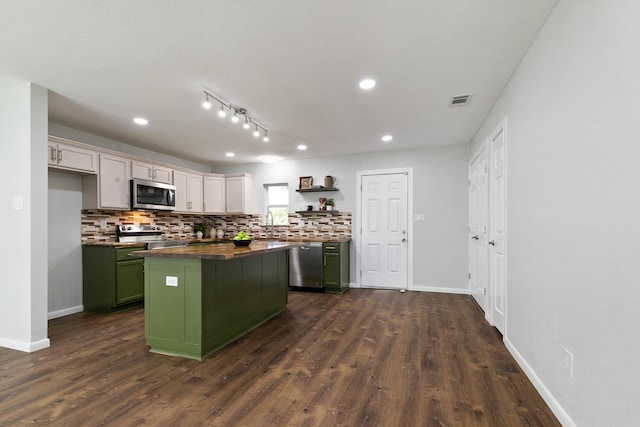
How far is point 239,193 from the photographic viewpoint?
6328 millimetres

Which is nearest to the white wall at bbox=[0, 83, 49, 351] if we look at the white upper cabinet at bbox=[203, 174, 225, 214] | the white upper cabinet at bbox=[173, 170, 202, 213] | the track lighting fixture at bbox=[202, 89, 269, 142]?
the track lighting fixture at bbox=[202, 89, 269, 142]

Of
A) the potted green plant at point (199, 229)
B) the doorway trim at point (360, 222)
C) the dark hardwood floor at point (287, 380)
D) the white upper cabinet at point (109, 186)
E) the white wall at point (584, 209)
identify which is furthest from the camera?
the potted green plant at point (199, 229)

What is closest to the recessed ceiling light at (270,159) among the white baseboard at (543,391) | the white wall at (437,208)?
the white wall at (437,208)

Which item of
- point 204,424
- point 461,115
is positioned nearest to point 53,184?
point 204,424

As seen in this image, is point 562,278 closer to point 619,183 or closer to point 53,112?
point 619,183

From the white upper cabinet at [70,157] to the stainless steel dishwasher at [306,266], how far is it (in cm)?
319

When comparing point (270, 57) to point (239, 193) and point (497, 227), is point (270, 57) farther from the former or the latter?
point (239, 193)

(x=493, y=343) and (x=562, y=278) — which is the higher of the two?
(x=562, y=278)

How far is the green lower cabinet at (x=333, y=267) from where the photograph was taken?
5.30 meters

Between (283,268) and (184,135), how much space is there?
95.0 inches

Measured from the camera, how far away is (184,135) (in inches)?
180

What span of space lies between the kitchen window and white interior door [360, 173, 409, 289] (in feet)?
5.30

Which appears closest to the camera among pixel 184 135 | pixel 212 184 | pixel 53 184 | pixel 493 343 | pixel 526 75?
pixel 526 75

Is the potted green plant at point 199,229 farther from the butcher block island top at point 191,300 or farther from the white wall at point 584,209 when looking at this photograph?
the white wall at point 584,209
